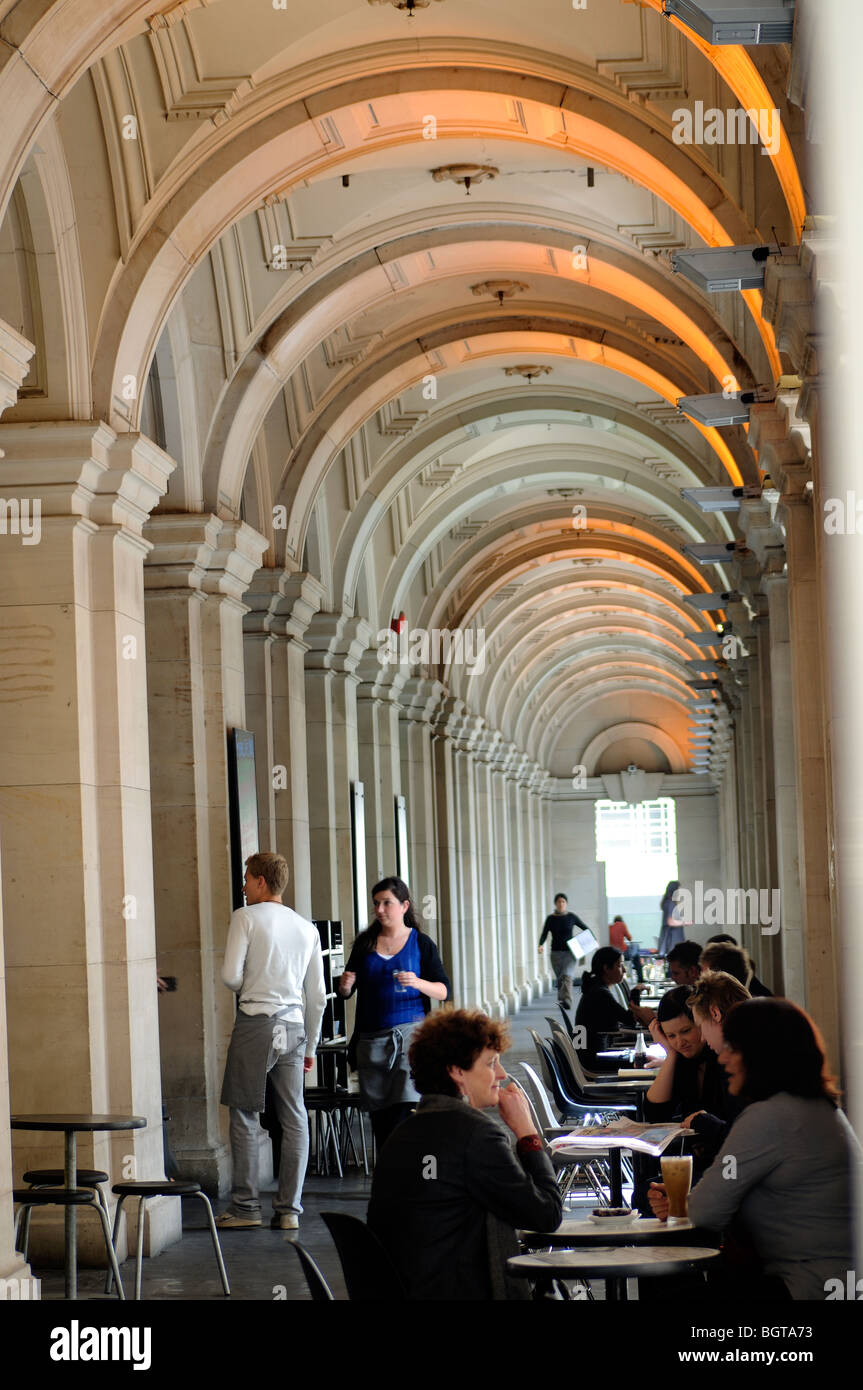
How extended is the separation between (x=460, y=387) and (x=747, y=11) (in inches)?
460

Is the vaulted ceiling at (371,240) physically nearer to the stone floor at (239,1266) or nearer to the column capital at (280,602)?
the column capital at (280,602)

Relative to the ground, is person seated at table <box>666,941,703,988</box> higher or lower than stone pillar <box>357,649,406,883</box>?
lower

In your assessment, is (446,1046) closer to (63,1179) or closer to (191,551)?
(63,1179)

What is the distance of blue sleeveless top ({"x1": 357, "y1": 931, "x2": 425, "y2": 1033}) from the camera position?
9172 mm

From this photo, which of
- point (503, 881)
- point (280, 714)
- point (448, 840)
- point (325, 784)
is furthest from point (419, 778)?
point (503, 881)

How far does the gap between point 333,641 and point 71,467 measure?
23.7ft

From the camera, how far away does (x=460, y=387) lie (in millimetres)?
16984

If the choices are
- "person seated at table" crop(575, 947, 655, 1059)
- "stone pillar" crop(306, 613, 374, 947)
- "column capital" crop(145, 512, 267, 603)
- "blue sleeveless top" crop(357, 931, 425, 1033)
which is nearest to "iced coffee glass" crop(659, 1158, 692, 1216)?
"blue sleeveless top" crop(357, 931, 425, 1033)

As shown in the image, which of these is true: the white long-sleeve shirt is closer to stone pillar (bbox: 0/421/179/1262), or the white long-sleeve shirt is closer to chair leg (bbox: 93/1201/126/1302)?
stone pillar (bbox: 0/421/179/1262)

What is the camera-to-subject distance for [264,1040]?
912cm

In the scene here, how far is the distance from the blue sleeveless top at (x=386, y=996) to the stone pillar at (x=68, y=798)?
1.32 m

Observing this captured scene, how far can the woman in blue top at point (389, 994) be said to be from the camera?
356 inches

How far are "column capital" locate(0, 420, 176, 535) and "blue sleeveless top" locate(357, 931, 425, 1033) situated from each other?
277 cm
